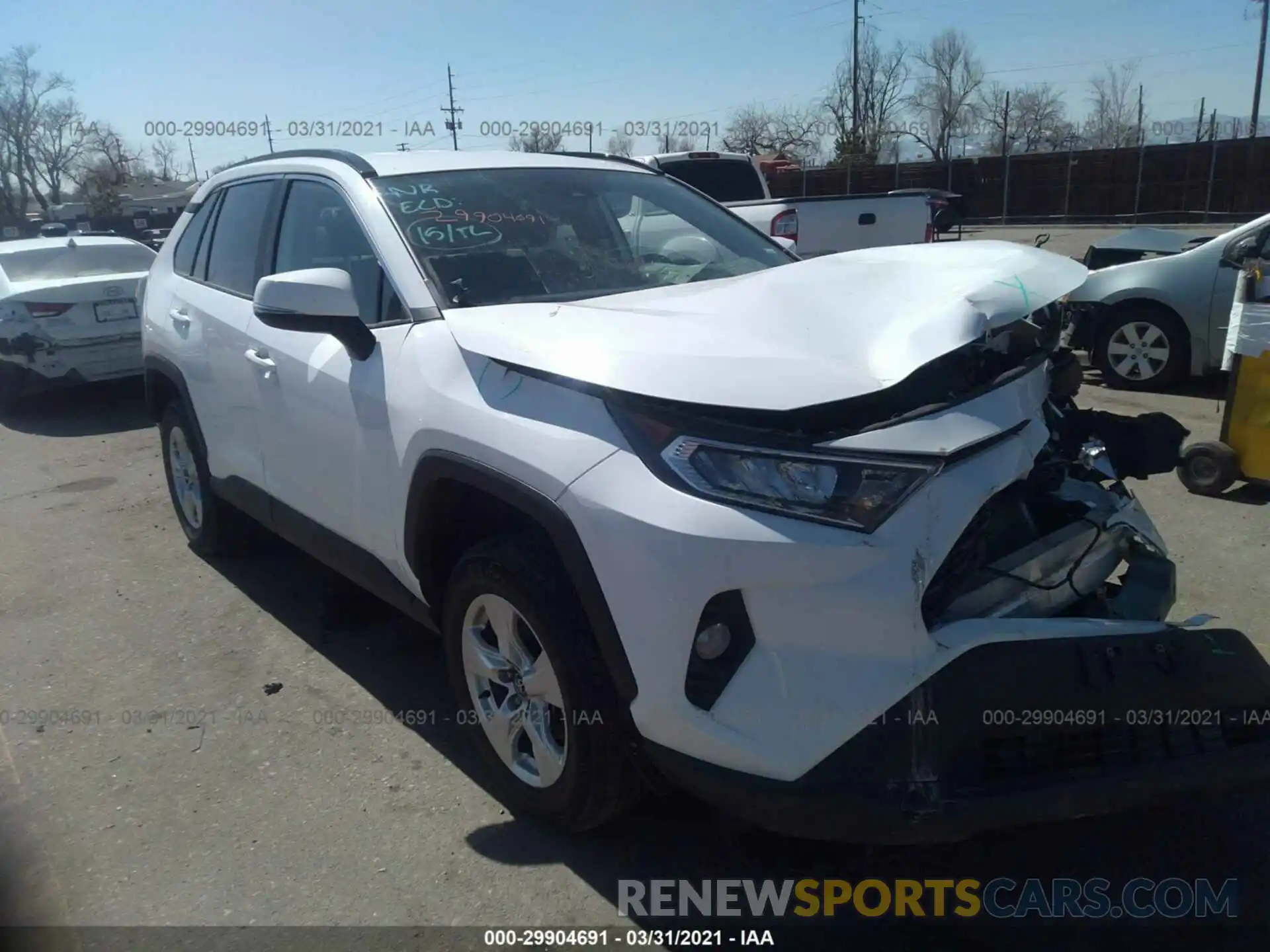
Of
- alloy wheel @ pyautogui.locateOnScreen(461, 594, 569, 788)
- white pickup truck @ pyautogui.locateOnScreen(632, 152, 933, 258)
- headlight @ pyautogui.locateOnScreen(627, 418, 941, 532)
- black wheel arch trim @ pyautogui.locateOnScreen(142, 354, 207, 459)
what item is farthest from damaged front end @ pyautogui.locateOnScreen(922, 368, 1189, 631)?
white pickup truck @ pyautogui.locateOnScreen(632, 152, 933, 258)

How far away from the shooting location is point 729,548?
6.93ft

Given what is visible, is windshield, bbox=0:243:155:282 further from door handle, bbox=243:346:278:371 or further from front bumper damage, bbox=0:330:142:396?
door handle, bbox=243:346:278:371

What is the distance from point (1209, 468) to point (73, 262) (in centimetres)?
979

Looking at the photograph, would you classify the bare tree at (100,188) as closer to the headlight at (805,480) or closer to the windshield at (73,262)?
the windshield at (73,262)

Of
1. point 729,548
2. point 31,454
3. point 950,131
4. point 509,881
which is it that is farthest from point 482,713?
point 950,131

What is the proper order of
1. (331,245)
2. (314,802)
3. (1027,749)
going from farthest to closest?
(331,245) → (314,802) → (1027,749)

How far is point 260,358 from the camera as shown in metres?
3.90

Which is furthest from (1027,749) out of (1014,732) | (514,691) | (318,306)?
(318,306)

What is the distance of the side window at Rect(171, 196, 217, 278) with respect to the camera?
4.89 metres

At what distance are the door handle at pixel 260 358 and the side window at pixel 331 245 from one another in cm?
35

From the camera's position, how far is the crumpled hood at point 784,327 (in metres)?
2.25

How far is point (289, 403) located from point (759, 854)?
225 cm

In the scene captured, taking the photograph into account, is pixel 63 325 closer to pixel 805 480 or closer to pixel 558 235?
pixel 558 235

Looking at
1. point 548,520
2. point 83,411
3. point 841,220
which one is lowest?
point 83,411
